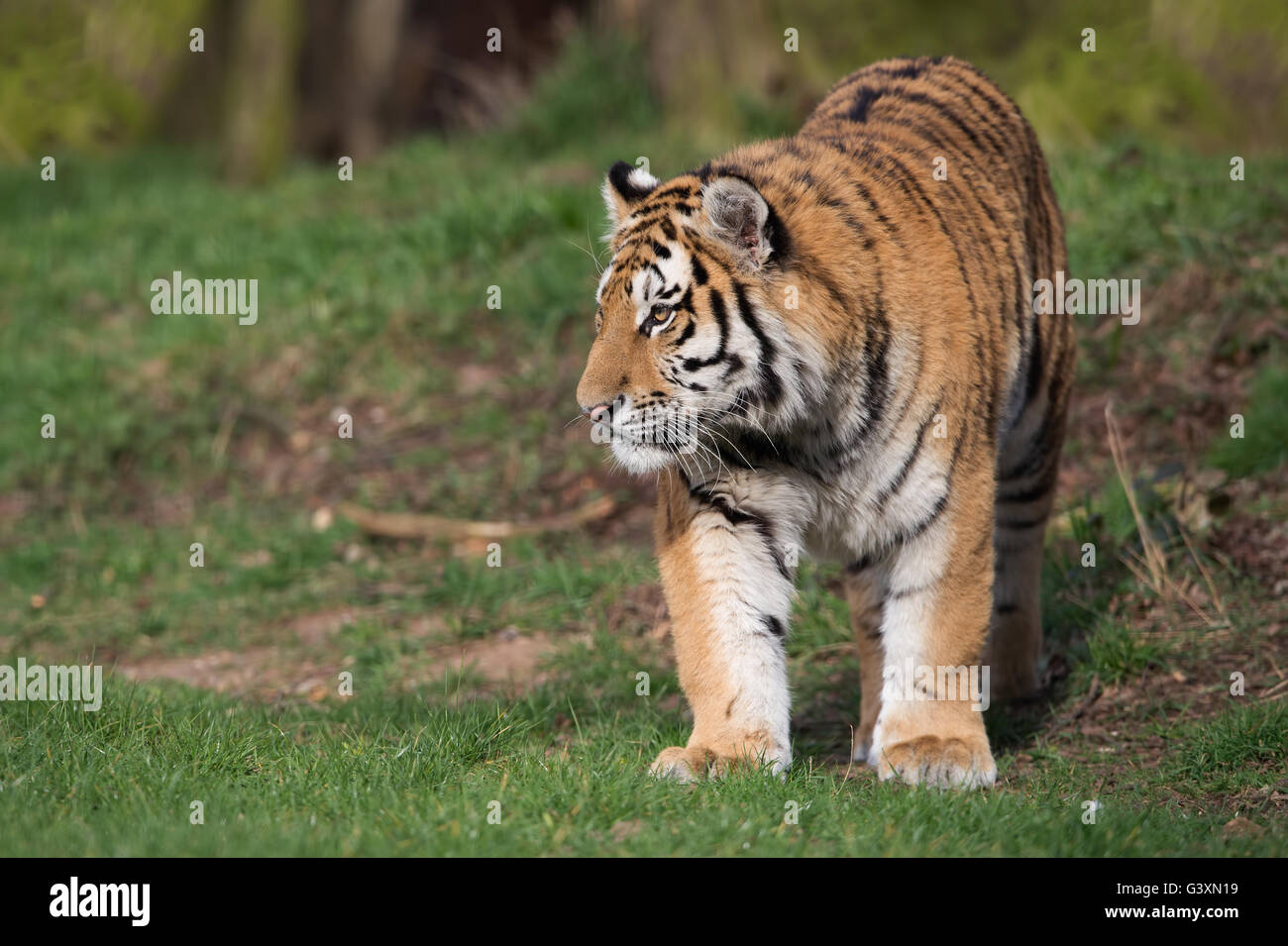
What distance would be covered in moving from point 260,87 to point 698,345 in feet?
27.6

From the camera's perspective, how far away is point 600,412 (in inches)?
153

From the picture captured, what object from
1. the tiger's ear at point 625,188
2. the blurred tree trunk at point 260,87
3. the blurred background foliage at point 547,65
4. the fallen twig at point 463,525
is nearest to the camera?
the tiger's ear at point 625,188

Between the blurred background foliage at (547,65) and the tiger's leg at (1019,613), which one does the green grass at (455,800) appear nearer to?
the tiger's leg at (1019,613)

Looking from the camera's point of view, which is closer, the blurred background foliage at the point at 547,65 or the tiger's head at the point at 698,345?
the tiger's head at the point at 698,345

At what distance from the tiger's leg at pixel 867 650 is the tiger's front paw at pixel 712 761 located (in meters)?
0.67

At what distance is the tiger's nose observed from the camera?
3.88 metres

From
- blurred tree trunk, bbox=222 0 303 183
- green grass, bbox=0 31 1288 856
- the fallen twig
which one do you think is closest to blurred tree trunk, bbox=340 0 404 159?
blurred tree trunk, bbox=222 0 303 183

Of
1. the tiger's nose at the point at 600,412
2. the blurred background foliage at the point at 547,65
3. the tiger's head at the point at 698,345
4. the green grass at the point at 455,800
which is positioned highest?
the blurred background foliage at the point at 547,65

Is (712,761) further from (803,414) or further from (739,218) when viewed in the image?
(739,218)

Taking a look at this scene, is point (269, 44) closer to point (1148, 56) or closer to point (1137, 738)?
point (1148, 56)

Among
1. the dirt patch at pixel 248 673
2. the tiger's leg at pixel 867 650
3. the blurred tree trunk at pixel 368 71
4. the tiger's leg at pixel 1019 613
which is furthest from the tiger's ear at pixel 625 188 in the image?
the blurred tree trunk at pixel 368 71

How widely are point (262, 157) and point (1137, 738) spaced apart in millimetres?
8768

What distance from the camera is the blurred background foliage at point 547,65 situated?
873 centimetres
